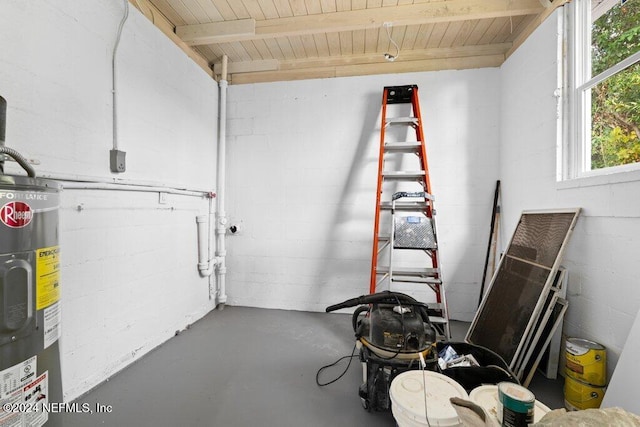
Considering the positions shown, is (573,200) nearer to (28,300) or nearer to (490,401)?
(490,401)

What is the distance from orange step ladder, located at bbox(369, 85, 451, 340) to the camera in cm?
222

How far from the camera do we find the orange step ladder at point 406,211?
222 cm

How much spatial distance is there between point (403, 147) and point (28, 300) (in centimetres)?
259

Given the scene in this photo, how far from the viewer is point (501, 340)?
5.83 ft

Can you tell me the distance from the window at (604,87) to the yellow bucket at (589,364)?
99cm

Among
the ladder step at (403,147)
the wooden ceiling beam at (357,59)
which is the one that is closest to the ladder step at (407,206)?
the ladder step at (403,147)

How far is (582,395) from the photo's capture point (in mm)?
1400

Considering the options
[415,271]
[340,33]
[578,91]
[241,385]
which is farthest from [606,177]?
[241,385]

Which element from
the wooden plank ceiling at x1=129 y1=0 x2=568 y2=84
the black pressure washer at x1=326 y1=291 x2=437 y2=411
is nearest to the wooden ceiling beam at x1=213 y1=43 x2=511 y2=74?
the wooden plank ceiling at x1=129 y1=0 x2=568 y2=84

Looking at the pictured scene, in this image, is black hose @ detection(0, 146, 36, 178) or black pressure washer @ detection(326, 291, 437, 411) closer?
black hose @ detection(0, 146, 36, 178)

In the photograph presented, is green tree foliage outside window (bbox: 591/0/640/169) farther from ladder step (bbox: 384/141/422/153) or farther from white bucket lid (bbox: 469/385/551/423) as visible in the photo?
white bucket lid (bbox: 469/385/551/423)

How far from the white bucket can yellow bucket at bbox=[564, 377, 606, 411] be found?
0.86m

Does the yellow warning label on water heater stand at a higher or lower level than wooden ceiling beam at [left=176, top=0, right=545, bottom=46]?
lower

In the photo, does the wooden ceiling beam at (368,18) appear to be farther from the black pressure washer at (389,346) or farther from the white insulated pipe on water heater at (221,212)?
the black pressure washer at (389,346)
